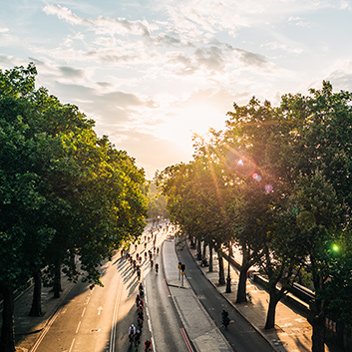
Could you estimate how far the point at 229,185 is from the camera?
1431 inches

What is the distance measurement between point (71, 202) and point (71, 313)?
53.1ft

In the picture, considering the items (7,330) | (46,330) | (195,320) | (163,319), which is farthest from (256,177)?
(46,330)

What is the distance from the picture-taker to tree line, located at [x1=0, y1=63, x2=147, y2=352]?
19.0 metres

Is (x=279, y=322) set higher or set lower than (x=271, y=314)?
lower

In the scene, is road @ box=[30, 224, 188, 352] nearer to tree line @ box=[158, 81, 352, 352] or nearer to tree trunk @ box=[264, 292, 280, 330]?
tree trunk @ box=[264, 292, 280, 330]

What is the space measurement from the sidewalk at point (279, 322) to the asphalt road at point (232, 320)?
0.49m

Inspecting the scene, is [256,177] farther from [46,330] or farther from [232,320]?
[46,330]

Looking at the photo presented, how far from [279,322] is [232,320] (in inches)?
155

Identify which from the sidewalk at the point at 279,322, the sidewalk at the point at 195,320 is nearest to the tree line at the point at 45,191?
the sidewalk at the point at 195,320

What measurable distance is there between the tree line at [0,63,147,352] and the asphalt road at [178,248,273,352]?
11387mm

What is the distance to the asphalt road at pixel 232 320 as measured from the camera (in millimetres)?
26763

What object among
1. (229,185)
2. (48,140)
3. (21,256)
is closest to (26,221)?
(21,256)

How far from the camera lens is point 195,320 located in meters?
32.5

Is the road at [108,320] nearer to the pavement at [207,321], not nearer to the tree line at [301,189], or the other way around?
the pavement at [207,321]
